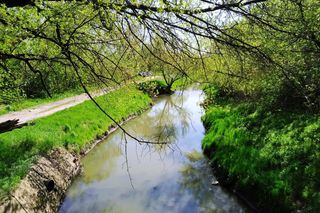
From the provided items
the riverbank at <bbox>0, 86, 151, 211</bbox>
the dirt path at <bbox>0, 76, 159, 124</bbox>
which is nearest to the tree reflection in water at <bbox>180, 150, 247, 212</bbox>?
the riverbank at <bbox>0, 86, 151, 211</bbox>

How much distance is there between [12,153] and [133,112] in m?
14.7

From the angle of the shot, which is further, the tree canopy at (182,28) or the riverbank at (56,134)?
the riverbank at (56,134)

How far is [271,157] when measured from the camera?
11.0 m

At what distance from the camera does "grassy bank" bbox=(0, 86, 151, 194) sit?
10172mm

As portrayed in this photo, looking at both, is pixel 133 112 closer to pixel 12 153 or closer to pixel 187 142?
pixel 187 142

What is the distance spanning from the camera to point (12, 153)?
12.5 m

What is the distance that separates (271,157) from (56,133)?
9.37m

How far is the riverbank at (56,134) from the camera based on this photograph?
33.3 feet

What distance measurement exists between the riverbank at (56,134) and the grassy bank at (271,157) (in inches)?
154

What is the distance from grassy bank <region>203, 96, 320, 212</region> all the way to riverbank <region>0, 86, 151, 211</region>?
12.9 ft

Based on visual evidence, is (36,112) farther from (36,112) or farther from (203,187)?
(203,187)

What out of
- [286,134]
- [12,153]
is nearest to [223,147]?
[286,134]

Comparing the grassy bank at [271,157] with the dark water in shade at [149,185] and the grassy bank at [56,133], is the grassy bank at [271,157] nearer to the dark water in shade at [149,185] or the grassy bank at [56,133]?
the dark water in shade at [149,185]

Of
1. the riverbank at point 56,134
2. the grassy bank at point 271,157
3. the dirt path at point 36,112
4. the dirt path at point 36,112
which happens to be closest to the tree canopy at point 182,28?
the riverbank at point 56,134
